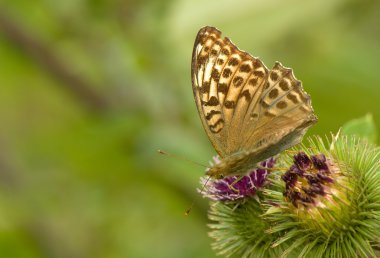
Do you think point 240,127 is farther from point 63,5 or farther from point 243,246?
point 63,5

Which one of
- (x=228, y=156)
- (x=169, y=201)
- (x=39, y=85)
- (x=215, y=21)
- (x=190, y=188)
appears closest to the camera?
(x=228, y=156)

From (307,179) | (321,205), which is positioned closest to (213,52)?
(307,179)

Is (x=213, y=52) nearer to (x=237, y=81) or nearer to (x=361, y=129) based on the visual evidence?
(x=237, y=81)

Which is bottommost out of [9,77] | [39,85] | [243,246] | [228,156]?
[243,246]

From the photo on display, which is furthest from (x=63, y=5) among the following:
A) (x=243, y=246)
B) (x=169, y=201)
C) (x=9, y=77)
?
(x=243, y=246)

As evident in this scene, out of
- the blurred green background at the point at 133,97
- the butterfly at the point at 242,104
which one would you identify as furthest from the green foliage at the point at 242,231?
the blurred green background at the point at 133,97

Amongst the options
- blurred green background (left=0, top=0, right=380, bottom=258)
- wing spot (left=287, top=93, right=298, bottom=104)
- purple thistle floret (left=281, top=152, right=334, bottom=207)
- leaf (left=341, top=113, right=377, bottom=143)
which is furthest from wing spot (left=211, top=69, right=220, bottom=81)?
blurred green background (left=0, top=0, right=380, bottom=258)

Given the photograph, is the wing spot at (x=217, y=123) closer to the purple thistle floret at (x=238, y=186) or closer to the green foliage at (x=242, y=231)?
the purple thistle floret at (x=238, y=186)
